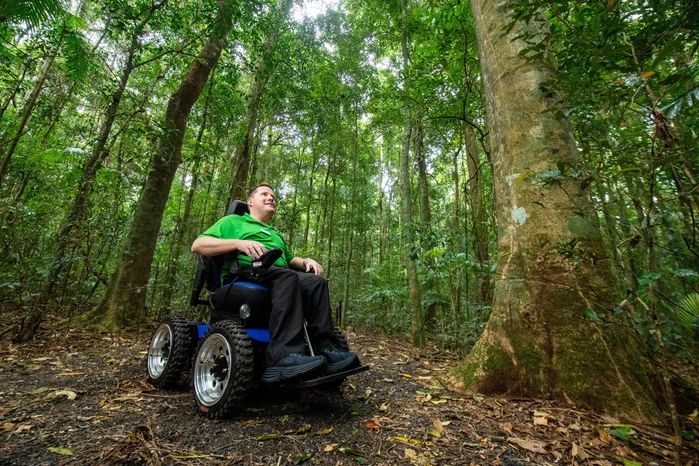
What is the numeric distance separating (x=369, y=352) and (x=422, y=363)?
826 mm

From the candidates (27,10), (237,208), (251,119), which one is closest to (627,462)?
(237,208)

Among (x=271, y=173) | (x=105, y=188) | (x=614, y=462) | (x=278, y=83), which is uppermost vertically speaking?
(x=271, y=173)

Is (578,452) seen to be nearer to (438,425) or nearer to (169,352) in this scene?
(438,425)

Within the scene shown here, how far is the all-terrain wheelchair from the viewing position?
6.25 feet

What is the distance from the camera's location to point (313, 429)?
1807 millimetres

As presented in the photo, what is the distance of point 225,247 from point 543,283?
243 cm

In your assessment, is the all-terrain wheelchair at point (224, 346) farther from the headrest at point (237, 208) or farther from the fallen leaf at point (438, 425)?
the headrest at point (237, 208)

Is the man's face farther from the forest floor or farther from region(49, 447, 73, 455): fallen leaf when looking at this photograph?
region(49, 447, 73, 455): fallen leaf

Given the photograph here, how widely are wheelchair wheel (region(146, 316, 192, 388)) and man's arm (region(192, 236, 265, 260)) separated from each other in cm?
72

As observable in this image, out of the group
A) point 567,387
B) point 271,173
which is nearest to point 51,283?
point 567,387

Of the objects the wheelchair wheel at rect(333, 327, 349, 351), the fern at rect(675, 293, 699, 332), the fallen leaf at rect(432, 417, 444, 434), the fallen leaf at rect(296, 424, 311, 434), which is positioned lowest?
the fallen leaf at rect(296, 424, 311, 434)

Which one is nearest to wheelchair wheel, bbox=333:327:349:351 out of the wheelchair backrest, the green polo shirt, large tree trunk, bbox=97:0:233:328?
the green polo shirt

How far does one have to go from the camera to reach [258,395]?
2402mm

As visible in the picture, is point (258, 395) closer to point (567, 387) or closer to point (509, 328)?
point (509, 328)
